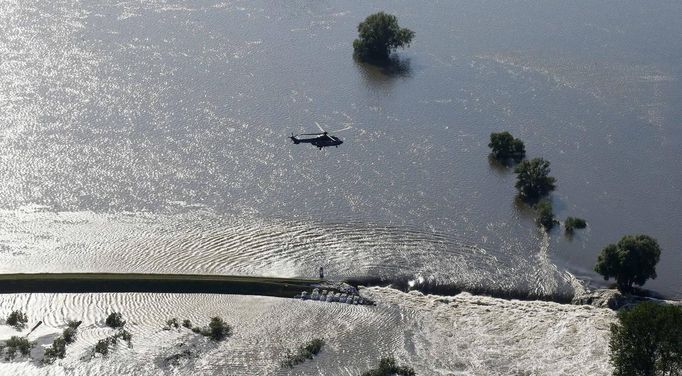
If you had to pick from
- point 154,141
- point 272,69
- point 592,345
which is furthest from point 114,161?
point 592,345

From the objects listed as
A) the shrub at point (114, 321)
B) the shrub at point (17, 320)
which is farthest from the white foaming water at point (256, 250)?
the shrub at point (114, 321)

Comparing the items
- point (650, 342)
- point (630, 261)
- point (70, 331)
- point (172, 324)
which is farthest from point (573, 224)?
point (70, 331)

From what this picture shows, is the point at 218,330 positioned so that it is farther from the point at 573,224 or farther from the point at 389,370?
the point at 573,224

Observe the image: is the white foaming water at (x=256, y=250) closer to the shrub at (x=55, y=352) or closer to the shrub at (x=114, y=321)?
the shrub at (x=114, y=321)

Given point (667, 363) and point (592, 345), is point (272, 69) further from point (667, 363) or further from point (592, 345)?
point (667, 363)

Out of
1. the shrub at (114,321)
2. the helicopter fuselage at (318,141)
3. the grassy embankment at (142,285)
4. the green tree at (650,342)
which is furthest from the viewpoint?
the helicopter fuselage at (318,141)

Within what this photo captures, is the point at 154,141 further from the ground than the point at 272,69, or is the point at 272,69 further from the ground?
A: the point at 272,69

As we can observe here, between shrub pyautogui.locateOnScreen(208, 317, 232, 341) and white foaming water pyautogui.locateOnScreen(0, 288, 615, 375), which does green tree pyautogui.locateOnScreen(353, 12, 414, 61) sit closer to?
white foaming water pyautogui.locateOnScreen(0, 288, 615, 375)
